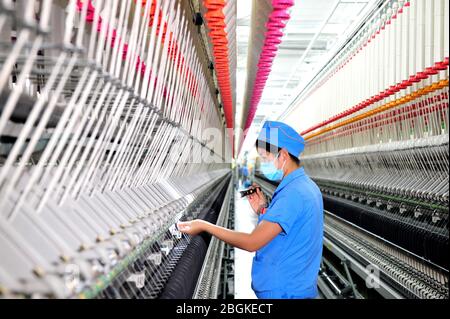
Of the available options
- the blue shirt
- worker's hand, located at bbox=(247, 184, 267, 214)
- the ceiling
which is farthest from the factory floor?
the blue shirt

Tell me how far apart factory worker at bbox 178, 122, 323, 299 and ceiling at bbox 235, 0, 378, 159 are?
9.18 ft

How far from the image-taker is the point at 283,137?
2.74 metres

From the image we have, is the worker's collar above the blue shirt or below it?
above

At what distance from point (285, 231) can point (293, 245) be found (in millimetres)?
174

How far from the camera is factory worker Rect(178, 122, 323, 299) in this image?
2582 mm

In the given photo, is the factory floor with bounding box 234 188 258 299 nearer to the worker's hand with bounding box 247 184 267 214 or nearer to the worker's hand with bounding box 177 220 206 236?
the worker's hand with bounding box 247 184 267 214

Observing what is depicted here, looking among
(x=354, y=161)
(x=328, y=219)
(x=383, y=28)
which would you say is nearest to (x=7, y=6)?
(x=383, y=28)

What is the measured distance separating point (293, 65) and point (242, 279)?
7.36 metres

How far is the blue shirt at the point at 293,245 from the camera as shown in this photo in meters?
2.61

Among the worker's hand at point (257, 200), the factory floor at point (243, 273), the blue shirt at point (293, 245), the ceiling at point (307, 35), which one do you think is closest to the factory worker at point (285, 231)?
the blue shirt at point (293, 245)

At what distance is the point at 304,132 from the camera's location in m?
10.8

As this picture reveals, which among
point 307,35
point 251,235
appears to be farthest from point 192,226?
point 307,35

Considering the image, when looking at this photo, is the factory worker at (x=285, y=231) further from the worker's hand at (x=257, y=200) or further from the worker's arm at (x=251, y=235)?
the worker's hand at (x=257, y=200)
